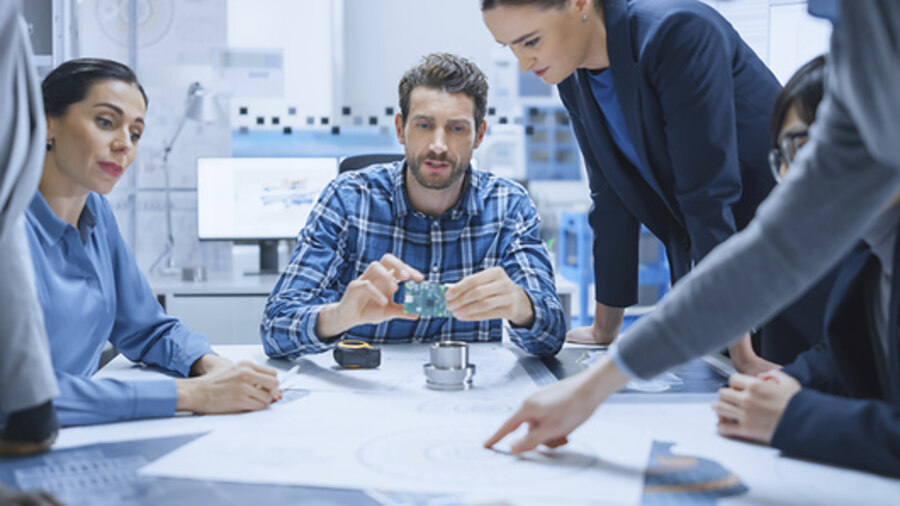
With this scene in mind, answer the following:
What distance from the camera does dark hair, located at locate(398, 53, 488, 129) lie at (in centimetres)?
191

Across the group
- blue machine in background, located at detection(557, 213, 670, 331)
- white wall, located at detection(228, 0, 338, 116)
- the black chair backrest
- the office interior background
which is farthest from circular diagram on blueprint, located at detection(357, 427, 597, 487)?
blue machine in background, located at detection(557, 213, 670, 331)

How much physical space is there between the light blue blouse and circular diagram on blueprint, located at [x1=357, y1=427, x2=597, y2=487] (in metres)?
0.38

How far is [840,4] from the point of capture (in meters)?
0.75

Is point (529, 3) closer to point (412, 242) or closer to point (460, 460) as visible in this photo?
point (412, 242)

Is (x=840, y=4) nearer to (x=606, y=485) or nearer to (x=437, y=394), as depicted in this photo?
(x=606, y=485)

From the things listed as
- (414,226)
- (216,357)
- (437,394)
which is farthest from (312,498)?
(414,226)

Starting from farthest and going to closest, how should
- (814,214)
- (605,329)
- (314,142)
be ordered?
(314,142), (605,329), (814,214)

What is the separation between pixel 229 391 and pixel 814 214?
34.5 inches

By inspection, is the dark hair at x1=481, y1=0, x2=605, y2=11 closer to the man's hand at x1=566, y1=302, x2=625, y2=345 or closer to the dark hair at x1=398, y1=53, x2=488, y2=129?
the dark hair at x1=398, y1=53, x2=488, y2=129

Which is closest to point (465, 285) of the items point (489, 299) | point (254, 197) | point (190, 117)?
point (489, 299)

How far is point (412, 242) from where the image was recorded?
1942 millimetres

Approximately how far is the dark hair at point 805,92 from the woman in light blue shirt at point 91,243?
3.29ft

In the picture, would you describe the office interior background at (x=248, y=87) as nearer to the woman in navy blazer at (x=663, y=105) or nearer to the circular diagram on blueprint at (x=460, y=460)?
the woman in navy blazer at (x=663, y=105)

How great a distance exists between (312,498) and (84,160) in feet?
3.17
